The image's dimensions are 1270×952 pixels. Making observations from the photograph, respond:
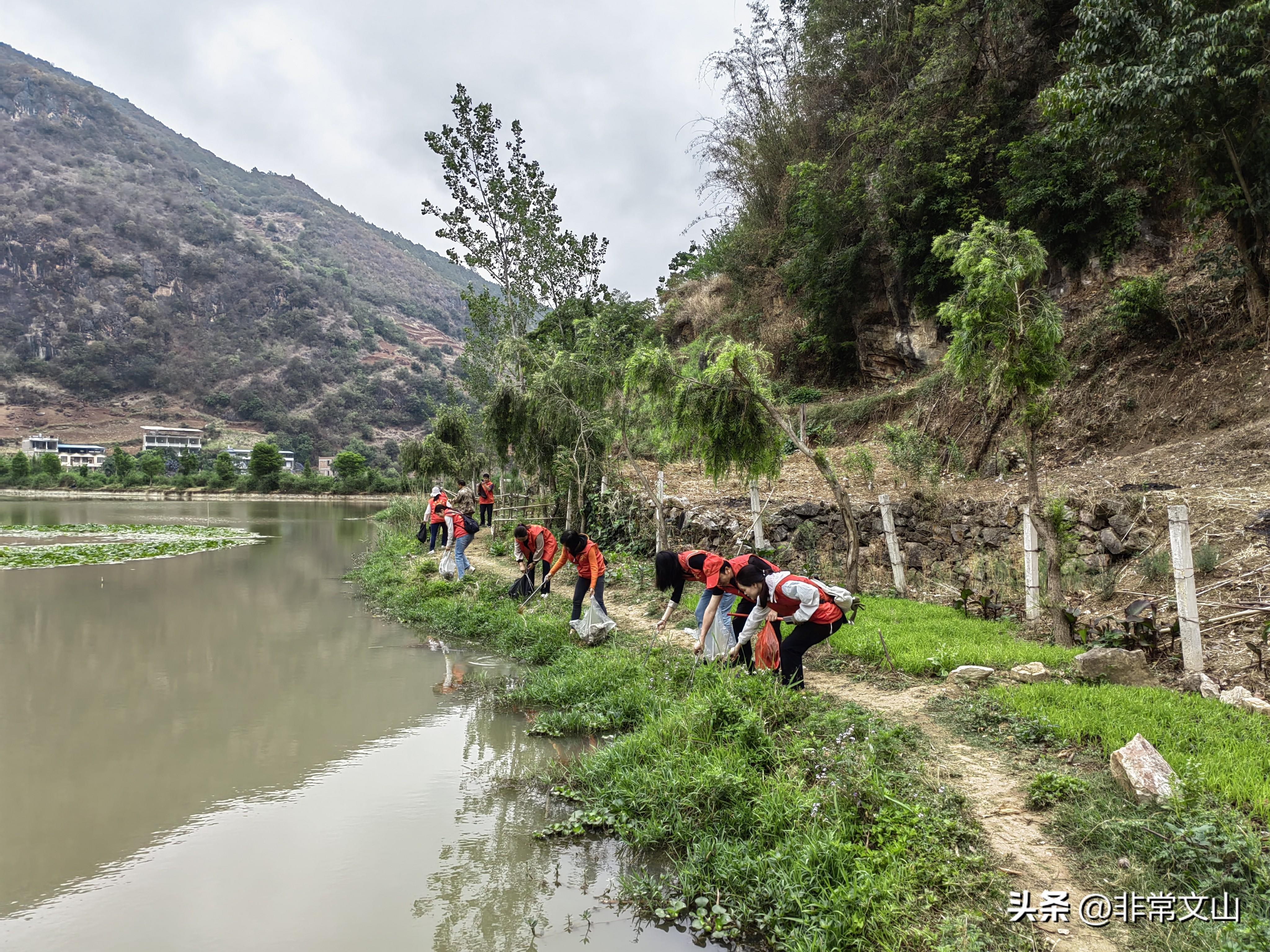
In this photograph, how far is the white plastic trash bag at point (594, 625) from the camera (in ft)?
28.1

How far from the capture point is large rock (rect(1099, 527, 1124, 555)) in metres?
8.40

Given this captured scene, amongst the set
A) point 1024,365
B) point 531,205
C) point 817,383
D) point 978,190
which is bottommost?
point 1024,365

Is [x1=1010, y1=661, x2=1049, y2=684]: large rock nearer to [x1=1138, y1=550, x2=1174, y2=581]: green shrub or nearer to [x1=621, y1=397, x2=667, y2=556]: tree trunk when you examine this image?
[x1=1138, y1=550, x2=1174, y2=581]: green shrub

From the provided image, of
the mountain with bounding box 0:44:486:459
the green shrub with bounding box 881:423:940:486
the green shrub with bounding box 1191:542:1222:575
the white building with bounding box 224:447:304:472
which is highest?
the mountain with bounding box 0:44:486:459

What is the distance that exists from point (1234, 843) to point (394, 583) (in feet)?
43.5

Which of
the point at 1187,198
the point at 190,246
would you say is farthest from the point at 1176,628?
the point at 190,246

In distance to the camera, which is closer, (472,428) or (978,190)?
(978,190)

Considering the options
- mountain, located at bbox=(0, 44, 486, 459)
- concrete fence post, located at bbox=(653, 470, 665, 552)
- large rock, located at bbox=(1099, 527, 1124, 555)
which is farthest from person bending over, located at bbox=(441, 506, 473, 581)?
mountain, located at bbox=(0, 44, 486, 459)

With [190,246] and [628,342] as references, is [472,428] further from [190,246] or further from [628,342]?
[190,246]

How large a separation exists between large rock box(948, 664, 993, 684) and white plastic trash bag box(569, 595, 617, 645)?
4.17 metres

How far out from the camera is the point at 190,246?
12781cm

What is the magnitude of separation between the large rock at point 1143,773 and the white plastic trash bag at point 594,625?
5710 mm

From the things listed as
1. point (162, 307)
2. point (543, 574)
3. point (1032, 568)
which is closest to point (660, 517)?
point (543, 574)

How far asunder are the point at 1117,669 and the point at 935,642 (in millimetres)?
1703
